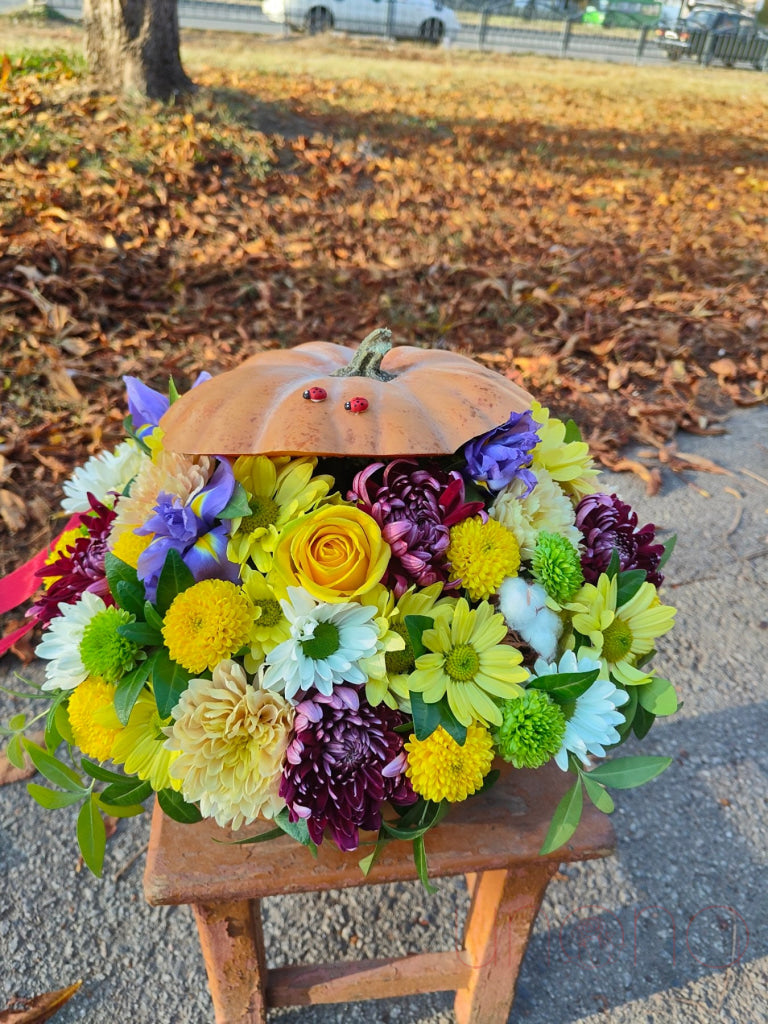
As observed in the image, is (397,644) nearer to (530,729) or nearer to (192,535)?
(530,729)

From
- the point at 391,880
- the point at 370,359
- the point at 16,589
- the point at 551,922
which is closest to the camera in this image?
the point at 391,880

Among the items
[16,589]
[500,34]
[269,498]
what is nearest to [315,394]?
[269,498]

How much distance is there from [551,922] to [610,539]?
1.19 meters

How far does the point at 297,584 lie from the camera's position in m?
1.09

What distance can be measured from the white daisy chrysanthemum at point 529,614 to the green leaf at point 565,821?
0.71 feet

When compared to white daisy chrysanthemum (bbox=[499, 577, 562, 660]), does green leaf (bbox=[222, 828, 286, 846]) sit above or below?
below

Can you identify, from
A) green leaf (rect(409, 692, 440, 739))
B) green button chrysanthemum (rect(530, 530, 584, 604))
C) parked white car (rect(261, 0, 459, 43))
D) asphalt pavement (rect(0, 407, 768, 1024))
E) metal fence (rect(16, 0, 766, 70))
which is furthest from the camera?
metal fence (rect(16, 0, 766, 70))

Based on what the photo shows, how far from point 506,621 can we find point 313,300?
11.3ft

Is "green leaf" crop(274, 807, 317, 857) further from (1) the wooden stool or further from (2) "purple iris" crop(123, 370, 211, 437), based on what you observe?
(2) "purple iris" crop(123, 370, 211, 437)

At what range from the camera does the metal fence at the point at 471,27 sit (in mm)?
14641

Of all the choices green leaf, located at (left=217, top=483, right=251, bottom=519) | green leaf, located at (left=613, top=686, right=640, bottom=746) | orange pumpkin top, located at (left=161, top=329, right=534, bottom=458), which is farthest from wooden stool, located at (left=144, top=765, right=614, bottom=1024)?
orange pumpkin top, located at (left=161, top=329, right=534, bottom=458)

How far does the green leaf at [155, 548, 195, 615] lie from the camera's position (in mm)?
1086

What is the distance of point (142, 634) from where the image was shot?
1.08 metres

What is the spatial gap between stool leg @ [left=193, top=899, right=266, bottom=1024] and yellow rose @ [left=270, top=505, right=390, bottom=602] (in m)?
0.61
